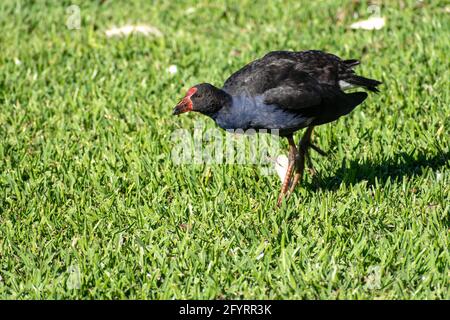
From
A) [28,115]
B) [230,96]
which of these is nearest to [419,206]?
→ [230,96]

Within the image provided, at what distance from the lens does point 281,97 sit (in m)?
5.63

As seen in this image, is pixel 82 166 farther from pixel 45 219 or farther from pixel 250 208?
pixel 250 208

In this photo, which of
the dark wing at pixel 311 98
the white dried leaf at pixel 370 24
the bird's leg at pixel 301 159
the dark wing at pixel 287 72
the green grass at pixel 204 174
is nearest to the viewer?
the green grass at pixel 204 174

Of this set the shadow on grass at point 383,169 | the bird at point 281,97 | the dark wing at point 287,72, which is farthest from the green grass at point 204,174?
the dark wing at point 287,72

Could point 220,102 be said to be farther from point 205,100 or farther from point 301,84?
point 301,84

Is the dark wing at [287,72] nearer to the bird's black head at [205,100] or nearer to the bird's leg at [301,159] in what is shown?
the bird's black head at [205,100]

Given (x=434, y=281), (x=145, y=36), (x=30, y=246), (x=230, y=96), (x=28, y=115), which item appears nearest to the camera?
(x=434, y=281)

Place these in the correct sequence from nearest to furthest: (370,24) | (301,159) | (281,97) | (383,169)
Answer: (281,97) < (301,159) < (383,169) < (370,24)

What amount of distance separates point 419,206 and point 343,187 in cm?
58

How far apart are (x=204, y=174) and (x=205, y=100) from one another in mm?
780

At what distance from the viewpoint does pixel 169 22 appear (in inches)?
373

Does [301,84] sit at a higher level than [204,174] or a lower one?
higher

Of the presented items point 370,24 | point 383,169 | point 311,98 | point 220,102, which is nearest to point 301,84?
point 311,98

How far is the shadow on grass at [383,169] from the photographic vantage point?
6.11 metres
